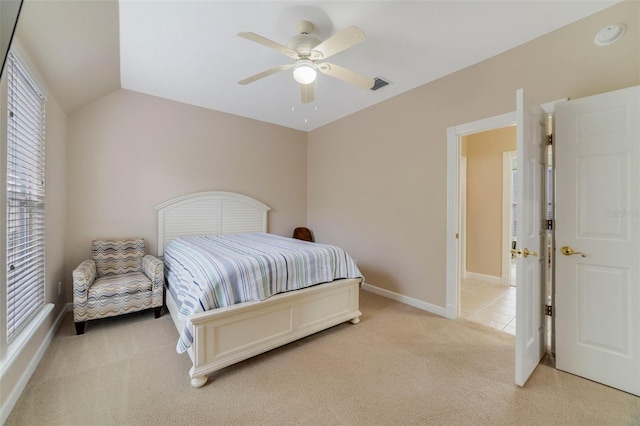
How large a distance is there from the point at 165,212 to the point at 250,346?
2.50m

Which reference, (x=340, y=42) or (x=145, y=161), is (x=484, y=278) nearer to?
(x=340, y=42)

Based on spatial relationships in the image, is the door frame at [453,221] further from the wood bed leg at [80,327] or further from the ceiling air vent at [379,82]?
the wood bed leg at [80,327]

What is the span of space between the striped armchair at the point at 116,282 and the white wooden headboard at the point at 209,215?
44 cm

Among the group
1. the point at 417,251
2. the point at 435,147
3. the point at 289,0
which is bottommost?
the point at 417,251

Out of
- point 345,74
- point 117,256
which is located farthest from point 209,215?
point 345,74

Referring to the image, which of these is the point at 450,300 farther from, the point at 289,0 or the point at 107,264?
the point at 107,264

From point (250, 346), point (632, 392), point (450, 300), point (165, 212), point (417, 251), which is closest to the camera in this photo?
point (632, 392)

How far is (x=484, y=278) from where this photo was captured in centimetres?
445

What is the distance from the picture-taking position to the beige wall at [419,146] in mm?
2096

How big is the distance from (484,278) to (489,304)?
1171 mm

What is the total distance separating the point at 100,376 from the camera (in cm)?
194

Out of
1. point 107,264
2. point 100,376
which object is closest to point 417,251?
point 100,376

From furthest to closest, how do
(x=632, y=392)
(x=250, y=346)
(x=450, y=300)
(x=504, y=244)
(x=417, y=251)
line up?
→ (x=504, y=244)
(x=417, y=251)
(x=450, y=300)
(x=250, y=346)
(x=632, y=392)

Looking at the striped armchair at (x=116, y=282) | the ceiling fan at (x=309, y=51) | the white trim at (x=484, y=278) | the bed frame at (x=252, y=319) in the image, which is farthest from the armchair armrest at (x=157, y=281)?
the white trim at (x=484, y=278)
